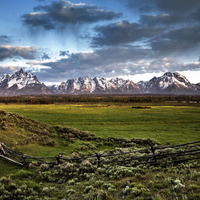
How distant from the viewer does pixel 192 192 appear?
7824mm

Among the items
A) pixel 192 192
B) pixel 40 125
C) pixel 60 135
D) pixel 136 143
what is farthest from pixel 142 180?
pixel 40 125

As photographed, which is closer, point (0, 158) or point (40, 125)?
point (0, 158)

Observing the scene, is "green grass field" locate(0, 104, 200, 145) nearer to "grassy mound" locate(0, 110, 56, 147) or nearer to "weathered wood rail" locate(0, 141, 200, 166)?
"grassy mound" locate(0, 110, 56, 147)

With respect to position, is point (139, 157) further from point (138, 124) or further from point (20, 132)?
point (138, 124)

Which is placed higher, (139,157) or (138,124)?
(139,157)

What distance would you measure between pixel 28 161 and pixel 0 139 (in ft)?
16.0

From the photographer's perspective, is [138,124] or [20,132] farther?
[138,124]

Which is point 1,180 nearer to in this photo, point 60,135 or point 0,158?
point 0,158

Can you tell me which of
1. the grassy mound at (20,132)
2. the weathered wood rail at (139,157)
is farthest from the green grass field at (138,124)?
the weathered wood rail at (139,157)

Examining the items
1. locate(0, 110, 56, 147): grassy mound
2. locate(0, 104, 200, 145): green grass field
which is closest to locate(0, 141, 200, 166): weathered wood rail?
locate(0, 110, 56, 147): grassy mound

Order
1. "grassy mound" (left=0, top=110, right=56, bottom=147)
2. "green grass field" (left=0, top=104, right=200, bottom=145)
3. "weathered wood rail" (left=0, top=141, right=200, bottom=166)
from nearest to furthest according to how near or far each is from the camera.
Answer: "weathered wood rail" (left=0, top=141, right=200, bottom=166) < "grassy mound" (left=0, top=110, right=56, bottom=147) < "green grass field" (left=0, top=104, right=200, bottom=145)

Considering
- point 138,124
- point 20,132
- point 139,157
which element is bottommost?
point 138,124

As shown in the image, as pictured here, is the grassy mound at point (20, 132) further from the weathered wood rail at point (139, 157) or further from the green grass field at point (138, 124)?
the green grass field at point (138, 124)

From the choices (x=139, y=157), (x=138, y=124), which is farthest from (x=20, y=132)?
(x=138, y=124)
